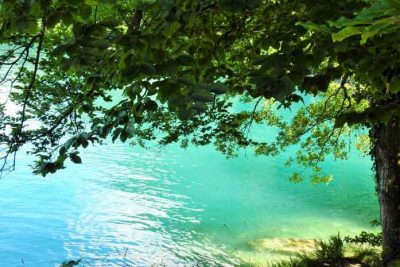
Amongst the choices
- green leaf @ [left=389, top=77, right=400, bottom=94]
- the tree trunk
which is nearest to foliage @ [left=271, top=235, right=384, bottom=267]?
the tree trunk

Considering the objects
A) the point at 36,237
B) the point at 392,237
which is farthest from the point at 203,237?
the point at 392,237

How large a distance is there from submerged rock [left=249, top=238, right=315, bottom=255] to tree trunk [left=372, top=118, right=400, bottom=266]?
649cm

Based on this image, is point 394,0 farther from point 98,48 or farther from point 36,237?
point 36,237

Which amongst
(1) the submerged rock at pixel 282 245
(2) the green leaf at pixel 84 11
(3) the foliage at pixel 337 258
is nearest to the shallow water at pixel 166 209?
(1) the submerged rock at pixel 282 245

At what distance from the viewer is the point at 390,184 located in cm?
872

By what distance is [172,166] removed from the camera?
88.6 feet

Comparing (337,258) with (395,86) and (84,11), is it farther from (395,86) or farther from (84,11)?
(84,11)

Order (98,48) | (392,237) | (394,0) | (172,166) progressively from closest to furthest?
1. (394,0)
2. (98,48)
3. (392,237)
4. (172,166)

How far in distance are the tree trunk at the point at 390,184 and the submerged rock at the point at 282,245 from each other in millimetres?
6494

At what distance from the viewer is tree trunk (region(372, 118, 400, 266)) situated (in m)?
8.63

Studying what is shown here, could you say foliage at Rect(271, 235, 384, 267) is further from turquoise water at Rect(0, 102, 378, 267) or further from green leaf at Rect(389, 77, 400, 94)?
green leaf at Rect(389, 77, 400, 94)

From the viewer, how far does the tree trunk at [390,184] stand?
340 inches

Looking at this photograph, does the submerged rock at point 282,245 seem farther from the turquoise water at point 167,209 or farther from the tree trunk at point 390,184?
the tree trunk at point 390,184

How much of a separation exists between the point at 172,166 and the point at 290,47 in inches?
957
